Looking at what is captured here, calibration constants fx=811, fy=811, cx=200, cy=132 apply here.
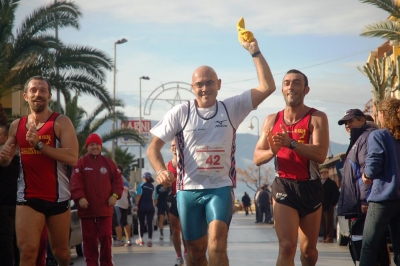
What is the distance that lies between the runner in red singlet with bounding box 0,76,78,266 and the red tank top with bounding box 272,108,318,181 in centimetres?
213

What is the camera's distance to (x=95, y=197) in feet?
38.2

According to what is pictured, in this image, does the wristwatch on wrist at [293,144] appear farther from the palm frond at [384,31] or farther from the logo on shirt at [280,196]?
the palm frond at [384,31]

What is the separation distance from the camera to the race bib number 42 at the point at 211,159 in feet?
24.9

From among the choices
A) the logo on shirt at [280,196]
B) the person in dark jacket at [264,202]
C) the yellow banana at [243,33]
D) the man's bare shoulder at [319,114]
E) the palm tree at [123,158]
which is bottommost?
the person in dark jacket at [264,202]

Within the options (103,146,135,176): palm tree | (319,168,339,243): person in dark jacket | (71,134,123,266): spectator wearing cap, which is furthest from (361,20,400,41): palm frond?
(103,146,135,176): palm tree

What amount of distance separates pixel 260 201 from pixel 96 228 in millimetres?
28997

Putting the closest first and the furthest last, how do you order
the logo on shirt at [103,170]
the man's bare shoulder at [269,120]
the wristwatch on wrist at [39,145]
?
1. the wristwatch on wrist at [39,145]
2. the man's bare shoulder at [269,120]
3. the logo on shirt at [103,170]

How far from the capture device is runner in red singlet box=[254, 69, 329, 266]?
8.16 metres

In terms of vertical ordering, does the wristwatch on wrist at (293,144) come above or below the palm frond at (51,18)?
below

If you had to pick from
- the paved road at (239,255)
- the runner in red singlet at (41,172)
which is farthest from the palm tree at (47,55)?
the runner in red singlet at (41,172)

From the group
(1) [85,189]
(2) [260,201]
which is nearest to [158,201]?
(1) [85,189]

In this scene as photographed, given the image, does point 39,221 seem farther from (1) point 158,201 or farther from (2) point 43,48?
(2) point 43,48

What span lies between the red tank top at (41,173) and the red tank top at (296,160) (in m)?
2.27

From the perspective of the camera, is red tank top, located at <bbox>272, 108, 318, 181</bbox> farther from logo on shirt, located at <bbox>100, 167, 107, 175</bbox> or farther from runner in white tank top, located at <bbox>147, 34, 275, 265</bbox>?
logo on shirt, located at <bbox>100, 167, 107, 175</bbox>
